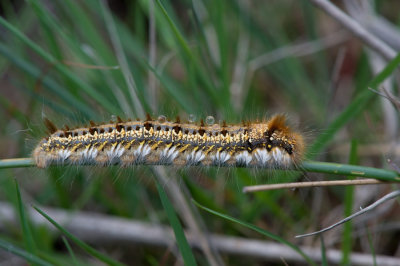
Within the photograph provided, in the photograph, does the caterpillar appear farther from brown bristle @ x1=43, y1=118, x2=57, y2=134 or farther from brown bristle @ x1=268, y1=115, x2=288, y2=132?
brown bristle @ x1=43, y1=118, x2=57, y2=134

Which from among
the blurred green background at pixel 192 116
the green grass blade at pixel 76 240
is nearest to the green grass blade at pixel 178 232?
the blurred green background at pixel 192 116

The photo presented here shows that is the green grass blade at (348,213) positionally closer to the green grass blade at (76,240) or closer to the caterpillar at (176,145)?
the caterpillar at (176,145)

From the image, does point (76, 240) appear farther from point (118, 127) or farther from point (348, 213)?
point (348, 213)

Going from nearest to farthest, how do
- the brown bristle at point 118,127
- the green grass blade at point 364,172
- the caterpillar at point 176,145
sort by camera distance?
the green grass blade at point 364,172, the caterpillar at point 176,145, the brown bristle at point 118,127

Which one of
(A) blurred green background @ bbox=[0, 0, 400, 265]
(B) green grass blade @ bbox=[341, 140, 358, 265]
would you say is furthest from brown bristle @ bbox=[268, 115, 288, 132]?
(B) green grass blade @ bbox=[341, 140, 358, 265]

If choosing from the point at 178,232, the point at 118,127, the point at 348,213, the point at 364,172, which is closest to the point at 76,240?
the point at 178,232

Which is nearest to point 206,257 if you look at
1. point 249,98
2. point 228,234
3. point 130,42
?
point 228,234

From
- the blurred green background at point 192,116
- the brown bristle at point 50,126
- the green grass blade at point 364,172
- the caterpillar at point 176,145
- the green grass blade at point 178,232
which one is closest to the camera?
the green grass blade at point 364,172

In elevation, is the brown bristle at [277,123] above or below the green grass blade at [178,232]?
above
